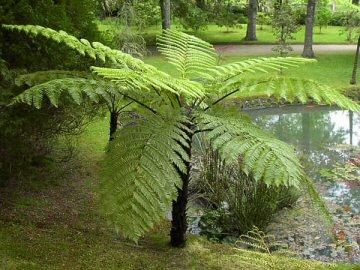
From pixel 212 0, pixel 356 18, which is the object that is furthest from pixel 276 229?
pixel 212 0

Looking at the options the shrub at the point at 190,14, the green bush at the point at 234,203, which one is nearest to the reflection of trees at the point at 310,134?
the green bush at the point at 234,203

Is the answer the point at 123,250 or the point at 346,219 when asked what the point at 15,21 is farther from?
the point at 346,219

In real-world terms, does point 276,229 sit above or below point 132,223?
below

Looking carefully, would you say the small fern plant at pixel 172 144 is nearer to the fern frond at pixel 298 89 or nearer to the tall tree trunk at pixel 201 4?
the fern frond at pixel 298 89

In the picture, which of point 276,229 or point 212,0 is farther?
point 212,0

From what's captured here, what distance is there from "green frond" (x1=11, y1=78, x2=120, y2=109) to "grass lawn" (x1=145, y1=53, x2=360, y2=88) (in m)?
10.5

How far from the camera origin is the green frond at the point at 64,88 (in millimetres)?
3023

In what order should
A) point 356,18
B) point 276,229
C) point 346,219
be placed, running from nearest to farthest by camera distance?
point 276,229 < point 346,219 < point 356,18

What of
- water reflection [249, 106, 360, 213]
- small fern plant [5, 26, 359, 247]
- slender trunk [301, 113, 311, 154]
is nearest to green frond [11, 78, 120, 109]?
small fern plant [5, 26, 359, 247]

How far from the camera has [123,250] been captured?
3.49 metres

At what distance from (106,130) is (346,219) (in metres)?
3.63

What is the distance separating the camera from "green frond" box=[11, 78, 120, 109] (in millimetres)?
3023

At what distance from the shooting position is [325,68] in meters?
15.5

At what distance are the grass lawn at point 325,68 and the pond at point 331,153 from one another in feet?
5.68
